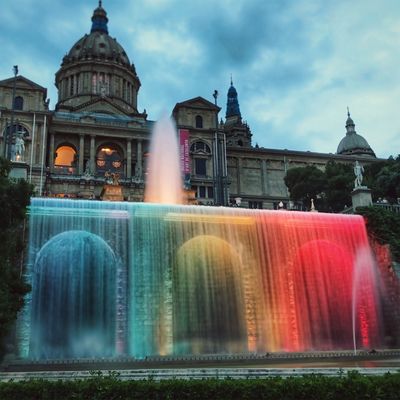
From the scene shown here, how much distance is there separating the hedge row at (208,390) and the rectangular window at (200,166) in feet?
188

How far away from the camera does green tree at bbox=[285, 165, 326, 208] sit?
5012cm

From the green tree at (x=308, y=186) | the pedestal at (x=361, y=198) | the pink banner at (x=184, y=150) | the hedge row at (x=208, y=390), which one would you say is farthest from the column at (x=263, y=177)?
the hedge row at (x=208, y=390)

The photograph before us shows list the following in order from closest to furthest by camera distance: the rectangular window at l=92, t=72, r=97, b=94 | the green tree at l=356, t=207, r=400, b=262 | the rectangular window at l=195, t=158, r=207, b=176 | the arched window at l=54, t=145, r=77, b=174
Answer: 1. the green tree at l=356, t=207, r=400, b=262
2. the arched window at l=54, t=145, r=77, b=174
3. the rectangular window at l=195, t=158, r=207, b=176
4. the rectangular window at l=92, t=72, r=97, b=94

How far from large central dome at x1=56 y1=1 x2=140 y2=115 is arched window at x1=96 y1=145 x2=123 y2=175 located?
→ 12.2 meters

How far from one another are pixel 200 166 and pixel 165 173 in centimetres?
2302

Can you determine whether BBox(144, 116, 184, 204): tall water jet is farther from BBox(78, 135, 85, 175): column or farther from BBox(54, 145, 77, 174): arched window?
BBox(54, 145, 77, 174): arched window

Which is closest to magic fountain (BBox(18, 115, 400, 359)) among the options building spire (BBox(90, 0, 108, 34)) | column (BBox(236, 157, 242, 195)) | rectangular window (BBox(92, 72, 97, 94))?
column (BBox(236, 157, 242, 195))

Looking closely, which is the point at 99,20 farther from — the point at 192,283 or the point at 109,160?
the point at 192,283

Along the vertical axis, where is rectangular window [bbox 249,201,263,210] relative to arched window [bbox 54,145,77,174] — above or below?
below

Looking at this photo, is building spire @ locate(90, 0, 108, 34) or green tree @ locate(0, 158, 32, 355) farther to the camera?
building spire @ locate(90, 0, 108, 34)

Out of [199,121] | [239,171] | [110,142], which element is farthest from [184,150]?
[239,171]

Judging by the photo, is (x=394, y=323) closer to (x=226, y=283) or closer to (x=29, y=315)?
(x=226, y=283)

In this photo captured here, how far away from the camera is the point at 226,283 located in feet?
Result: 78.7

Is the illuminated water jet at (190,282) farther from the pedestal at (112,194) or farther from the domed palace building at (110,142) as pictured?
the domed palace building at (110,142)
